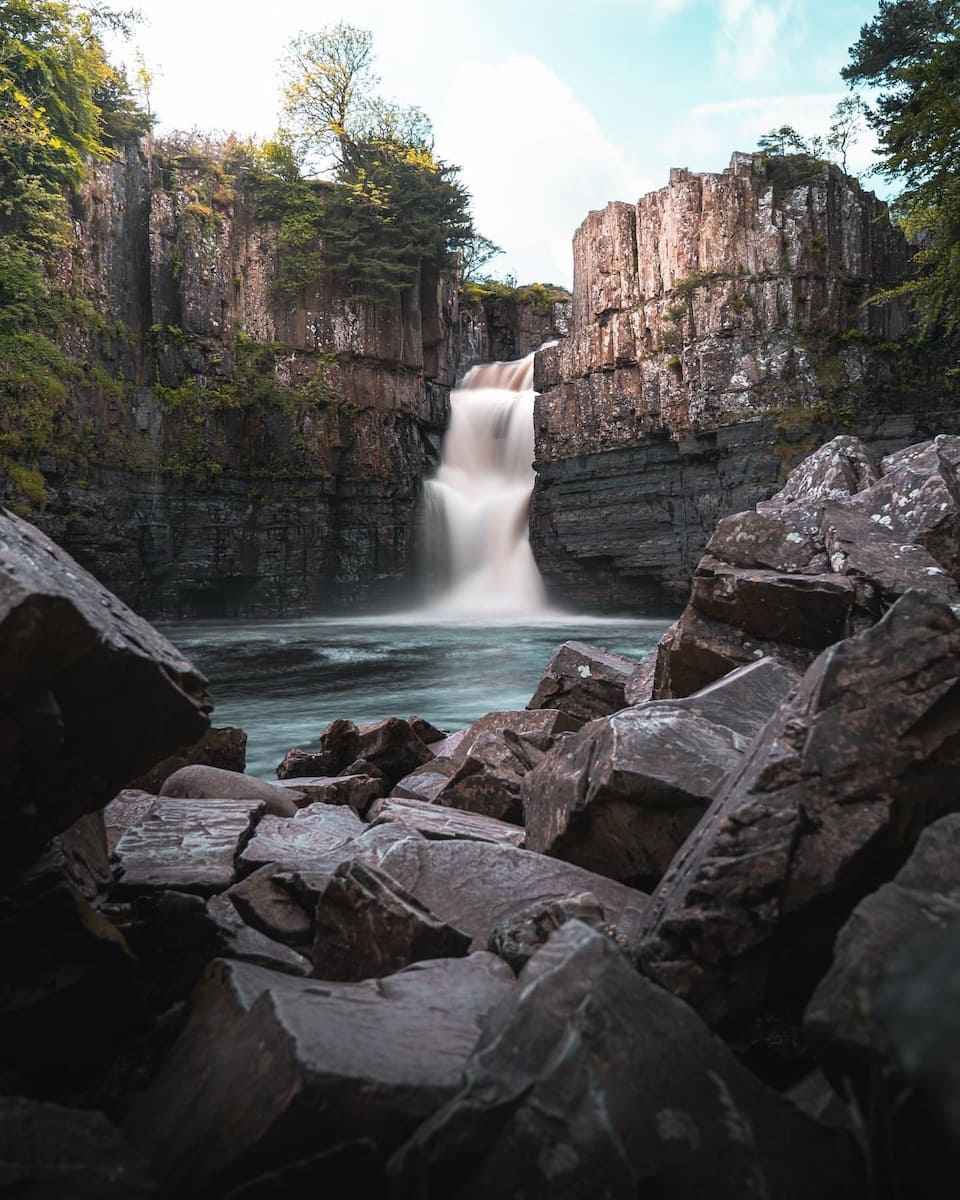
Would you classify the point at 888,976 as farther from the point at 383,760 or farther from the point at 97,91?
the point at 97,91

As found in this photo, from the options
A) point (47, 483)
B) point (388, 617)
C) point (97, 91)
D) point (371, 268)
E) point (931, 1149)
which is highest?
point (97, 91)

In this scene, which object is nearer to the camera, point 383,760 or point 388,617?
point 383,760

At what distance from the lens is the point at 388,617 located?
30.4m

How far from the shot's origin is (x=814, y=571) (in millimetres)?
5246

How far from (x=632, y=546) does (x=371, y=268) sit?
1388 cm

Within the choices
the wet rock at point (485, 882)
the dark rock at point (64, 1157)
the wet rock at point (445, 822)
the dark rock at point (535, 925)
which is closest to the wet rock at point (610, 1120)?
the dark rock at point (64, 1157)

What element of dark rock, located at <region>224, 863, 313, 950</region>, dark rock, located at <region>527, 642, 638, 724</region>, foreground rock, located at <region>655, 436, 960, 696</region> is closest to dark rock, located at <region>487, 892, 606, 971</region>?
dark rock, located at <region>224, 863, 313, 950</region>

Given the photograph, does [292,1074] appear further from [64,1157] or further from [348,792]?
[348,792]

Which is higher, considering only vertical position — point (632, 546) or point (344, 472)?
point (344, 472)

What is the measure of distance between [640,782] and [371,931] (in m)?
1.18

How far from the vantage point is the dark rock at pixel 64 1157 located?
1496 millimetres

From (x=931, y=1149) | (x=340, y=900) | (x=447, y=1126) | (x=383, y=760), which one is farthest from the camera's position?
(x=383, y=760)

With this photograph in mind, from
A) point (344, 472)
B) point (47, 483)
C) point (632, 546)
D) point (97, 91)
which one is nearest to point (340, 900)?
point (47, 483)

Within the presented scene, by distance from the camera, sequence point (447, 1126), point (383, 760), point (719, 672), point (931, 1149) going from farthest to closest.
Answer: point (383, 760), point (719, 672), point (447, 1126), point (931, 1149)
